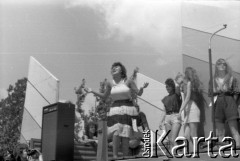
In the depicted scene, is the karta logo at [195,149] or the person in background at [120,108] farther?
the person in background at [120,108]

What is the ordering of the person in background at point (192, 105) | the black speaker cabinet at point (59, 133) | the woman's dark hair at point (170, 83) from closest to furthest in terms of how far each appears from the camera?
1. the person in background at point (192, 105)
2. the woman's dark hair at point (170, 83)
3. the black speaker cabinet at point (59, 133)

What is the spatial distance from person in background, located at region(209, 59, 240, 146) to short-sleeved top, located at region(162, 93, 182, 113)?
532mm

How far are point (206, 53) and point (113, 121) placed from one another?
1401 millimetres

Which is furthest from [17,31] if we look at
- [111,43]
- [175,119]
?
[175,119]

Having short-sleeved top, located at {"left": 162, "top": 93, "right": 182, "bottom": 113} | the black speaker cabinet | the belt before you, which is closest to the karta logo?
short-sleeved top, located at {"left": 162, "top": 93, "right": 182, "bottom": 113}

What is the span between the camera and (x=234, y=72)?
434 centimetres

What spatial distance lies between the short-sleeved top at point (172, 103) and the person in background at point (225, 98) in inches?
20.9

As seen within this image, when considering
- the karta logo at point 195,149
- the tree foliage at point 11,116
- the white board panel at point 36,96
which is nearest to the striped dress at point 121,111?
the karta logo at point 195,149

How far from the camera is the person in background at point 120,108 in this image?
4.63 metres

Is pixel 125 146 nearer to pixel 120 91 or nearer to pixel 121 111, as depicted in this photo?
pixel 121 111

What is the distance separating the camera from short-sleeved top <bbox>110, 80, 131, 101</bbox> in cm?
480

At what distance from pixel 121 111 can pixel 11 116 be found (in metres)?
15.6

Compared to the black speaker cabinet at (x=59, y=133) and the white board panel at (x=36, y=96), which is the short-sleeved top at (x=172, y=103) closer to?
the black speaker cabinet at (x=59, y=133)

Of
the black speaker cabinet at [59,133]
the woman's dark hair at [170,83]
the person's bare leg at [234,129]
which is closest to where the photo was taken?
the person's bare leg at [234,129]
